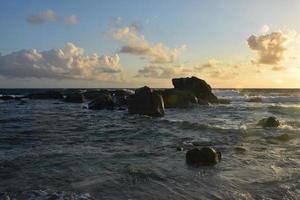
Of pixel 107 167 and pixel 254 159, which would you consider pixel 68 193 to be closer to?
pixel 107 167

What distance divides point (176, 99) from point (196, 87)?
1061 centimetres

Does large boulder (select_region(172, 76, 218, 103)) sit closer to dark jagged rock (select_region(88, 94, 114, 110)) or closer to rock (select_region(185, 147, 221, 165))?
dark jagged rock (select_region(88, 94, 114, 110))

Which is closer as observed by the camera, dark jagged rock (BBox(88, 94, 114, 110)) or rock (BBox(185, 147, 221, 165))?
rock (BBox(185, 147, 221, 165))

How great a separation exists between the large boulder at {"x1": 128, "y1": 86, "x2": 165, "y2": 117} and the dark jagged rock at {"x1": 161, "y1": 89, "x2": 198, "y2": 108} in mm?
14017

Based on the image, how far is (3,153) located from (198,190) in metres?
10.2

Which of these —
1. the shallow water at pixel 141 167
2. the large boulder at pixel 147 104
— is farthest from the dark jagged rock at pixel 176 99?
the shallow water at pixel 141 167

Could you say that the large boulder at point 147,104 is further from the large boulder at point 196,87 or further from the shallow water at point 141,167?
the large boulder at point 196,87

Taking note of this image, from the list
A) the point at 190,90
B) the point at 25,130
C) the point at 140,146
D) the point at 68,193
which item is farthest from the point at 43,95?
the point at 68,193

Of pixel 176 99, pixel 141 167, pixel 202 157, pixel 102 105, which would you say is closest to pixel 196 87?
pixel 176 99

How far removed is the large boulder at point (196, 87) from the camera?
2771 inches

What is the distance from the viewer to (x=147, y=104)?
45.0 metres

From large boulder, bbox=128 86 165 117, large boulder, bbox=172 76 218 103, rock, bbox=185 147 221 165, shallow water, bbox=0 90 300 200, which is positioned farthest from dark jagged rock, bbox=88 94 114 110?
rock, bbox=185 147 221 165

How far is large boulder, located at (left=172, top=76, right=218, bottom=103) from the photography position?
70.4 meters

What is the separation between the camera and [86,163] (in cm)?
1692
